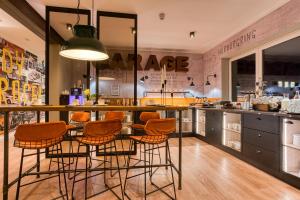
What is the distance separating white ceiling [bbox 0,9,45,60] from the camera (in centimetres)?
395

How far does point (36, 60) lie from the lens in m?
7.51

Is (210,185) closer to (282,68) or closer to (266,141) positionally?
(266,141)

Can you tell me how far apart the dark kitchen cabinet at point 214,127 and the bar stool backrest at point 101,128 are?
2925mm

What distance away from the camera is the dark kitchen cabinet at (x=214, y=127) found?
4520 mm

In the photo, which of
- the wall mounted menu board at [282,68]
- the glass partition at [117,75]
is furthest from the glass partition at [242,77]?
the glass partition at [117,75]

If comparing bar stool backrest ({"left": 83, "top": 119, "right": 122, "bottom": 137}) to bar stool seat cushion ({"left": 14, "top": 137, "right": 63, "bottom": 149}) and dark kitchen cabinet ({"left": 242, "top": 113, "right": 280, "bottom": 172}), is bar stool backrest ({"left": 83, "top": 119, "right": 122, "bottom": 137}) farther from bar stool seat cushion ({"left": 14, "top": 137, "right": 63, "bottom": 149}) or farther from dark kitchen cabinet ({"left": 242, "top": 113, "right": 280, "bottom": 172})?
dark kitchen cabinet ({"left": 242, "top": 113, "right": 280, "bottom": 172})

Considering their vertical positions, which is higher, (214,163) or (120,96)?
(120,96)

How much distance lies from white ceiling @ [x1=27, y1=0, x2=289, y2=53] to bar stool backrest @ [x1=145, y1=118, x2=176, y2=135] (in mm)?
2307

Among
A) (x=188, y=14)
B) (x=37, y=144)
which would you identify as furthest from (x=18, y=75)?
(x=188, y=14)

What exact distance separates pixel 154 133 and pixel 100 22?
2.90m

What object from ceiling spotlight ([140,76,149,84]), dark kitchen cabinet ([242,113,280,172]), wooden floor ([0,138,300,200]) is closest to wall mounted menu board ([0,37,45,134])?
wooden floor ([0,138,300,200])

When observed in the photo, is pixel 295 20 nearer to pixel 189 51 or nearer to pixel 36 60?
pixel 189 51

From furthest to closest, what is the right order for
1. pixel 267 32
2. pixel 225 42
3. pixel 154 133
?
pixel 225 42 < pixel 267 32 < pixel 154 133

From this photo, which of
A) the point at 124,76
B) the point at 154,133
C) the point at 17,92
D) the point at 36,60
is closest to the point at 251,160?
the point at 154,133
